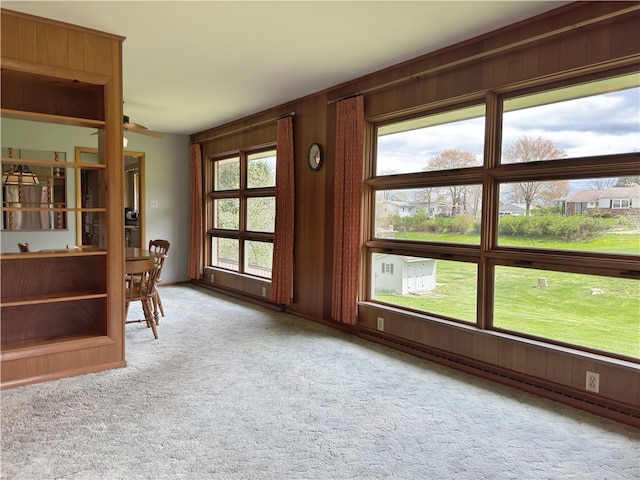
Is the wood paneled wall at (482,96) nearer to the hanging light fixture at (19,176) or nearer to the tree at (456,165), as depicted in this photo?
the tree at (456,165)

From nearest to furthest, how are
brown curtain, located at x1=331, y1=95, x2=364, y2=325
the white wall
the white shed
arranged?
the white shed
brown curtain, located at x1=331, y1=95, x2=364, y2=325
the white wall

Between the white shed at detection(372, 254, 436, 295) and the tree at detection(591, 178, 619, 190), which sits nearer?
the tree at detection(591, 178, 619, 190)

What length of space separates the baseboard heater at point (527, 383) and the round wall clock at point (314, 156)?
6.74 feet

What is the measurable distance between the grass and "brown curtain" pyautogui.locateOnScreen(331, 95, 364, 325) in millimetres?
933

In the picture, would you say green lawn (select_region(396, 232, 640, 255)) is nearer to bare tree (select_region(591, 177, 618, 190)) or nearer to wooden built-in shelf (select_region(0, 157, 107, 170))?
bare tree (select_region(591, 177, 618, 190))

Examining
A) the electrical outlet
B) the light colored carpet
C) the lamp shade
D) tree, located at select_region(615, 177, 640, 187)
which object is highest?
the lamp shade

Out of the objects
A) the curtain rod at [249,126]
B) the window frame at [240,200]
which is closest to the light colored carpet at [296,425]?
the window frame at [240,200]

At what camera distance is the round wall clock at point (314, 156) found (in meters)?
4.71

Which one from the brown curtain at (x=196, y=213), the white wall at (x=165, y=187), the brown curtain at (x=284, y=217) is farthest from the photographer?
the brown curtain at (x=196, y=213)

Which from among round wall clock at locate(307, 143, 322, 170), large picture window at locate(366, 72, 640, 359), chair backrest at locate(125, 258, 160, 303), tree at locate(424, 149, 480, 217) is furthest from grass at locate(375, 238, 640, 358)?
chair backrest at locate(125, 258, 160, 303)

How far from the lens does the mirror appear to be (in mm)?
5180

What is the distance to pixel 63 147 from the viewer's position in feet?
19.3

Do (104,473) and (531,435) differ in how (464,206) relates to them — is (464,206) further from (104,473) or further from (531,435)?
(104,473)

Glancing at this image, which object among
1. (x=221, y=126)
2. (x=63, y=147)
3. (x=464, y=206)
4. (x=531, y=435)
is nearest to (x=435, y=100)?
(x=464, y=206)
